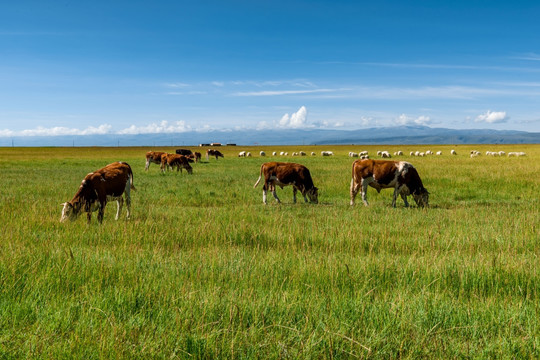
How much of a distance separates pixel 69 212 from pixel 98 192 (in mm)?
1202

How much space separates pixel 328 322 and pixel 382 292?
1297 millimetres

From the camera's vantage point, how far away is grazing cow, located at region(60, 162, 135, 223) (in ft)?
35.5

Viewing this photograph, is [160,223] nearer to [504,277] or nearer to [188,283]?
[188,283]

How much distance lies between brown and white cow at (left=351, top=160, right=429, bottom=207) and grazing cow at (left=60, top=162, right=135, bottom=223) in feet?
29.1

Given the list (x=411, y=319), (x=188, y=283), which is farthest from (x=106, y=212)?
(x=411, y=319)

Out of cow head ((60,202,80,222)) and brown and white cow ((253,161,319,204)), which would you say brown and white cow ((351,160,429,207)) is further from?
cow head ((60,202,80,222))

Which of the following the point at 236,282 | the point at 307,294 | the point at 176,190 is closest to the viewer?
the point at 307,294

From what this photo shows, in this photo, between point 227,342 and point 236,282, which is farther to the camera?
point 236,282

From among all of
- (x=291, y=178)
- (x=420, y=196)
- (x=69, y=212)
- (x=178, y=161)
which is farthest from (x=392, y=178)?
(x=178, y=161)

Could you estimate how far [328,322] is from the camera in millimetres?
4176

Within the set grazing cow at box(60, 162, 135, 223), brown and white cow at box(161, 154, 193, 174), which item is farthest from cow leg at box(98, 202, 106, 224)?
brown and white cow at box(161, 154, 193, 174)

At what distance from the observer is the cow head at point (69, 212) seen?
10.5 metres

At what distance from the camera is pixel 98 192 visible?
11719mm

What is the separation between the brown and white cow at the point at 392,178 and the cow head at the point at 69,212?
1022 cm
